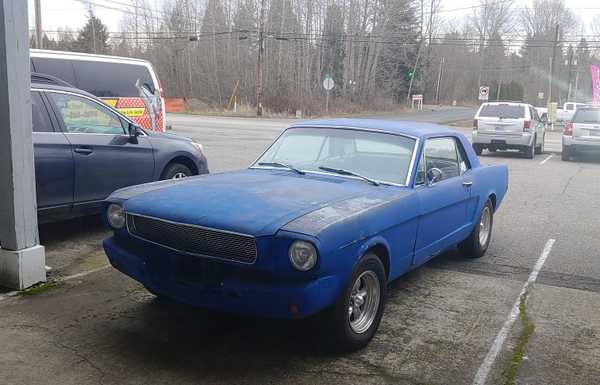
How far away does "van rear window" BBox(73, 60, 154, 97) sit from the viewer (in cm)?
1177

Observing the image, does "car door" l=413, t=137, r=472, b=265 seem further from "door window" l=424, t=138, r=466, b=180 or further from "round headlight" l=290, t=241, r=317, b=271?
"round headlight" l=290, t=241, r=317, b=271

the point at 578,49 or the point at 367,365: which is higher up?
the point at 578,49

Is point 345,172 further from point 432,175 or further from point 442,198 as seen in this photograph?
point 442,198

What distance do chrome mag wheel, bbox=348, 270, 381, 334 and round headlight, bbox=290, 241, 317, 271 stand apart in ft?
2.03

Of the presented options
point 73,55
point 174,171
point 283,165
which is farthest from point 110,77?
point 283,165

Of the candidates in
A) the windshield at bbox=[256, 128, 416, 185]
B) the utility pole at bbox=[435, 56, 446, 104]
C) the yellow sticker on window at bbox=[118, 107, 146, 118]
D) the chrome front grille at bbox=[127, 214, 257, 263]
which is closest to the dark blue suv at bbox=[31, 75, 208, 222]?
the windshield at bbox=[256, 128, 416, 185]

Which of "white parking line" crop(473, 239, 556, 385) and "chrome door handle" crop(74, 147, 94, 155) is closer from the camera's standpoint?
"white parking line" crop(473, 239, 556, 385)

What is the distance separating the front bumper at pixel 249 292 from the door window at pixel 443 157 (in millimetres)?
2113

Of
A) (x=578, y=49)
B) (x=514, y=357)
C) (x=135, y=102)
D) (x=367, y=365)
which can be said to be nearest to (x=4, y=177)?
(x=367, y=365)

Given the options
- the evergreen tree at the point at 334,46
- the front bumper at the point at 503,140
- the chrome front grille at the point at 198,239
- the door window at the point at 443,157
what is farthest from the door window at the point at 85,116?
the evergreen tree at the point at 334,46

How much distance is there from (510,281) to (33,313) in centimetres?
430

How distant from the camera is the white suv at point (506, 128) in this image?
1803 cm

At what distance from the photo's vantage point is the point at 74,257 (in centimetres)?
630

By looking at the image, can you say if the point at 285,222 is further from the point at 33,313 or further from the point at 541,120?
the point at 541,120
